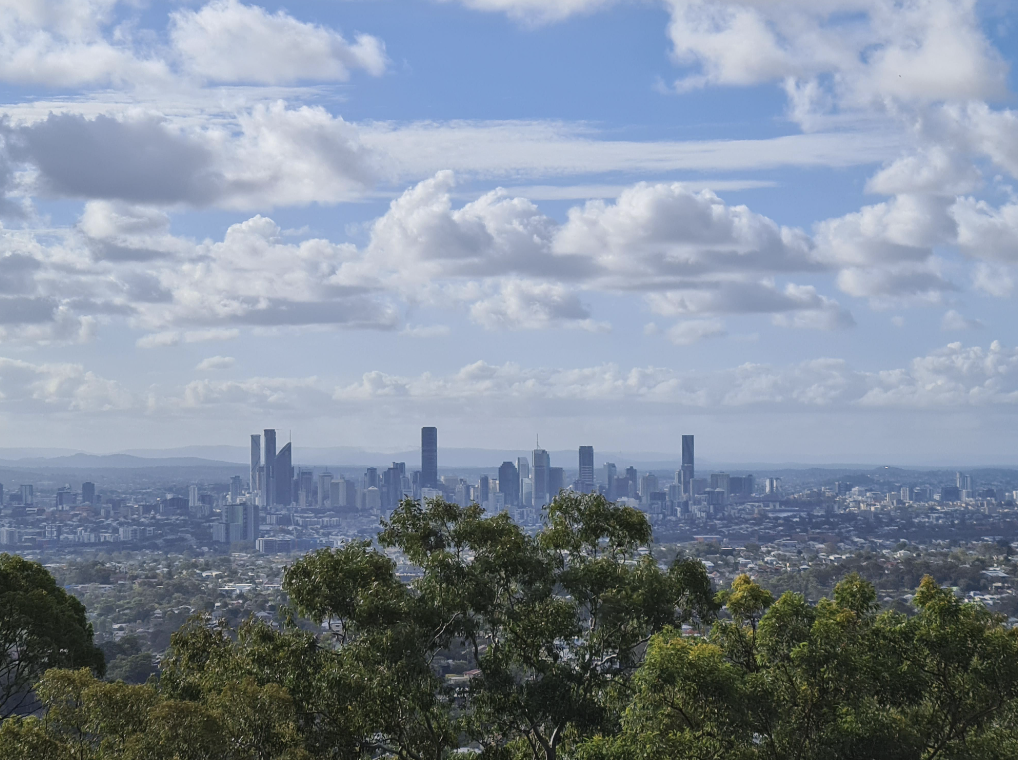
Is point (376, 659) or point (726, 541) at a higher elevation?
point (376, 659)

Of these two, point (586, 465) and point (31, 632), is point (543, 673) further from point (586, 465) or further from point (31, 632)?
point (586, 465)

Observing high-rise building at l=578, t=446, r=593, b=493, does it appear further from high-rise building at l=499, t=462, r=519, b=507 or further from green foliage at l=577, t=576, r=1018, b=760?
green foliage at l=577, t=576, r=1018, b=760

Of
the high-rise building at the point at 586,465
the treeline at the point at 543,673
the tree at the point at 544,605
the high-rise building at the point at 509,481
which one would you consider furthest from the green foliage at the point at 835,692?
the high-rise building at the point at 509,481

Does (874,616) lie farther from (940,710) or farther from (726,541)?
(726,541)

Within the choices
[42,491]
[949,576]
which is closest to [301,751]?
[949,576]

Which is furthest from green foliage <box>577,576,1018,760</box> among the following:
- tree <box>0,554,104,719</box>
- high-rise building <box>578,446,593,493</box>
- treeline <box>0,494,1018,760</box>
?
high-rise building <box>578,446,593,493</box>
